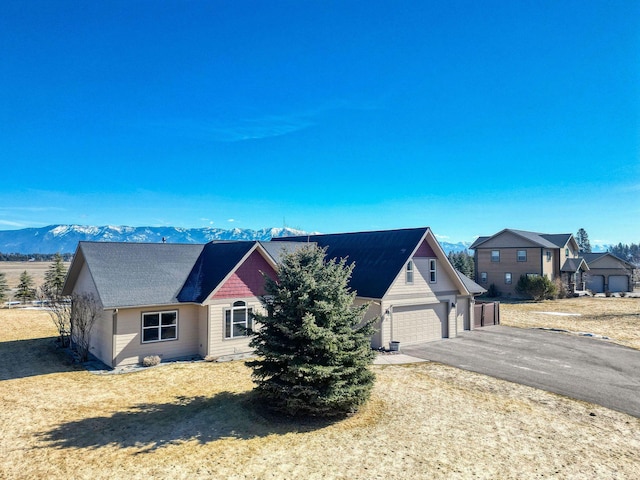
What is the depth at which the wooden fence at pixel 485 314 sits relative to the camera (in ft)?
89.8

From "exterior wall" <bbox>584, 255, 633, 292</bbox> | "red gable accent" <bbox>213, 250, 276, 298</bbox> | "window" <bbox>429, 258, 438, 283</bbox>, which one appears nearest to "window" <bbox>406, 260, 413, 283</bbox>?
"window" <bbox>429, 258, 438, 283</bbox>

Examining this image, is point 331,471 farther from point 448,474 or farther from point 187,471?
point 187,471

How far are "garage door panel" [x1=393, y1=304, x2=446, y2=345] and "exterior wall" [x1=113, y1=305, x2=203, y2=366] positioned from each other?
36.4 ft

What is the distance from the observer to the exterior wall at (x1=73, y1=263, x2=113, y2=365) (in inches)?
675

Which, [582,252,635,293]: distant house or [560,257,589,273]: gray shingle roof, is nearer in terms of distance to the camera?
[560,257,589,273]: gray shingle roof

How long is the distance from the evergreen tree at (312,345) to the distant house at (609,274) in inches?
2348

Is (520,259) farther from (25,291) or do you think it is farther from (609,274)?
(25,291)

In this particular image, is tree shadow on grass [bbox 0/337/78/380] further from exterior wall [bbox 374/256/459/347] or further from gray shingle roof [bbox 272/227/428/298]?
exterior wall [bbox 374/256/459/347]

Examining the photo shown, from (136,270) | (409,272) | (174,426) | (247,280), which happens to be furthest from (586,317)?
(136,270)

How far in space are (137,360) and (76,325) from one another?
5664 mm

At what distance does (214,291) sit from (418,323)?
12.2m

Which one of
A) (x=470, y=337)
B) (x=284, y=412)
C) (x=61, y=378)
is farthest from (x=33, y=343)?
(x=470, y=337)

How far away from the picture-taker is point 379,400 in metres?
12.7

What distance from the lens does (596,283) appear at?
186 ft
